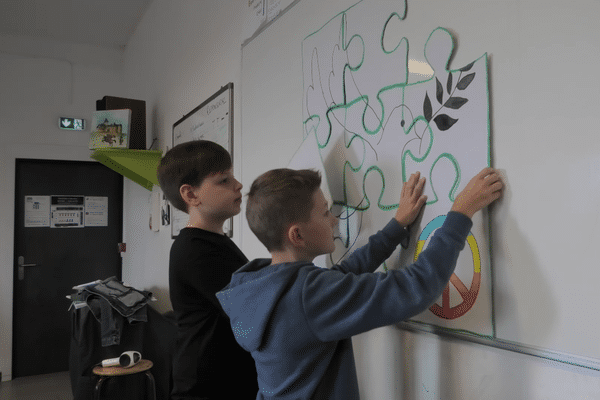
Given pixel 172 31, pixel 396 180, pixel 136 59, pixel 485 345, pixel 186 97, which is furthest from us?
pixel 136 59

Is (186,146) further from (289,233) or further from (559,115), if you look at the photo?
(559,115)

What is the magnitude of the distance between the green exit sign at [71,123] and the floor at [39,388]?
2.08 metres

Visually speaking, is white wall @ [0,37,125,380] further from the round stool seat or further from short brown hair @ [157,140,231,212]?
short brown hair @ [157,140,231,212]

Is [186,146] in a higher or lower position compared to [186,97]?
lower

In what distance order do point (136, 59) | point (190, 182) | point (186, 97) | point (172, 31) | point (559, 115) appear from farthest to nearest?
point (136, 59)
point (172, 31)
point (186, 97)
point (190, 182)
point (559, 115)

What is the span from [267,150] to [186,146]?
0.38 m

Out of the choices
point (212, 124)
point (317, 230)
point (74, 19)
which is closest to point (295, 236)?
point (317, 230)

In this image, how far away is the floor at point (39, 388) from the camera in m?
3.51

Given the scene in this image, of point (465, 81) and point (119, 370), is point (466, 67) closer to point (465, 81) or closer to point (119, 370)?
point (465, 81)

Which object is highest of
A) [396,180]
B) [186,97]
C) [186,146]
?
[186,97]

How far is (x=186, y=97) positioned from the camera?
2.72m

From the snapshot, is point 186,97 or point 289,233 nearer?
point 289,233

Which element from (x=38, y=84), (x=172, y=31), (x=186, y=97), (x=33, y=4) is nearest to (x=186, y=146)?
(x=186, y=97)

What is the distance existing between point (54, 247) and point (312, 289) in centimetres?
401
